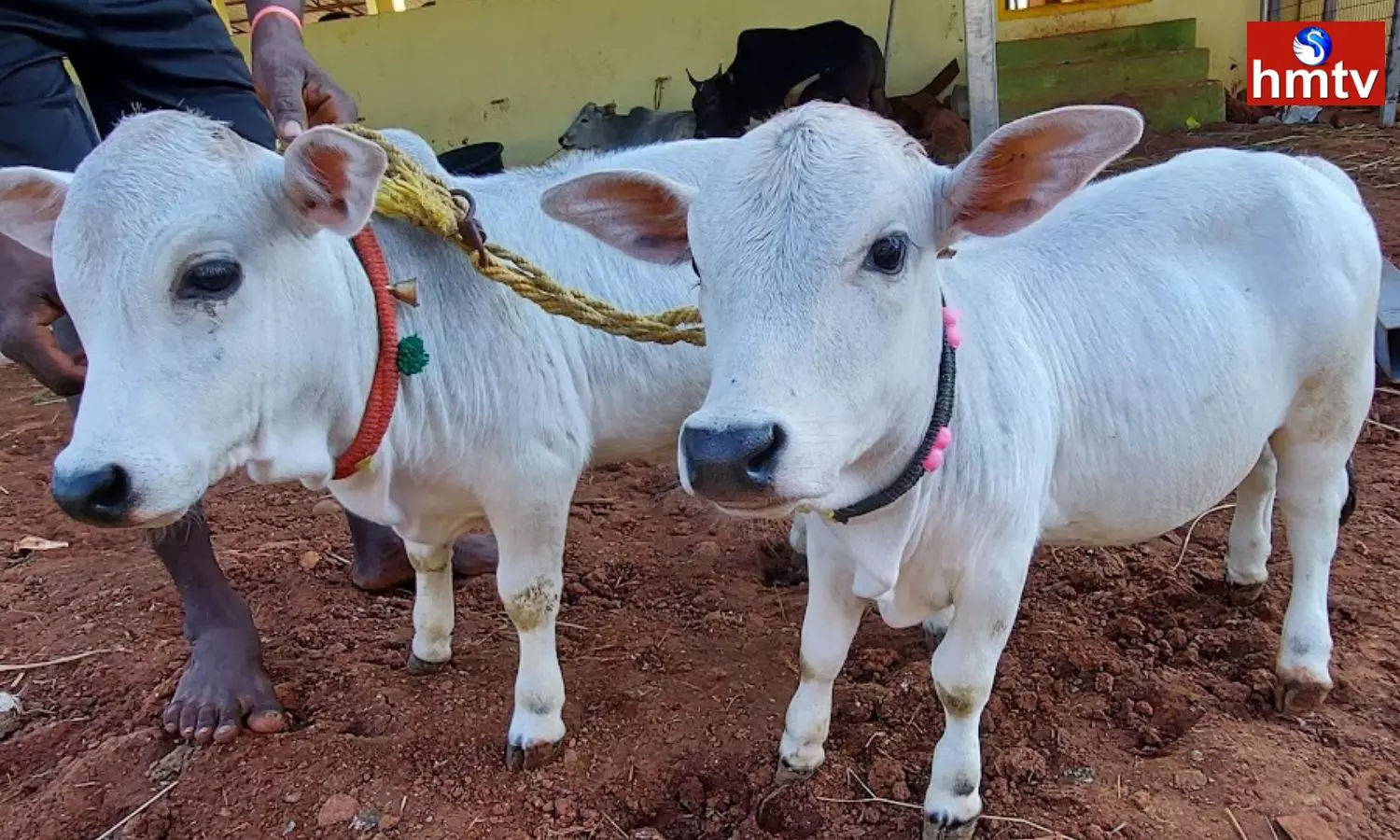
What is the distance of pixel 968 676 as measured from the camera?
2242mm

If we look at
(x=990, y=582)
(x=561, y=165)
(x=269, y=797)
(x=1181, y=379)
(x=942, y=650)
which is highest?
(x=561, y=165)

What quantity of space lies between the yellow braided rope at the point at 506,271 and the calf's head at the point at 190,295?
271 mm

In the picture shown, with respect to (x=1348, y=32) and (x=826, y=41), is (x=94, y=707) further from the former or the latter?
(x=1348, y=32)

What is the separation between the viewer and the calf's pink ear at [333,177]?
1.88 m

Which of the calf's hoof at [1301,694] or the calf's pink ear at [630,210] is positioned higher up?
the calf's pink ear at [630,210]

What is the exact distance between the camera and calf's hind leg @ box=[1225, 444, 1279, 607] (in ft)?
9.89

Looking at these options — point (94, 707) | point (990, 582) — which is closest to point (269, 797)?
point (94, 707)

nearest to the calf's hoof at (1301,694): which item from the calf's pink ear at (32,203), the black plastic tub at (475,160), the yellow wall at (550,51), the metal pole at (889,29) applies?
the calf's pink ear at (32,203)

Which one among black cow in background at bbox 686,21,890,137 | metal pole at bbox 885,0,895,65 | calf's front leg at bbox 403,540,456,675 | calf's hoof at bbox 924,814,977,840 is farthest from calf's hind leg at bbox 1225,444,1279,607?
metal pole at bbox 885,0,895,65

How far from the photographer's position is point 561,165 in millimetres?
2951

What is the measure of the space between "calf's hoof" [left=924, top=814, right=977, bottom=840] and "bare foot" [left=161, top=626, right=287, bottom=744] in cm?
166

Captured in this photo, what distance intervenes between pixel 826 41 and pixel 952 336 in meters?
8.33

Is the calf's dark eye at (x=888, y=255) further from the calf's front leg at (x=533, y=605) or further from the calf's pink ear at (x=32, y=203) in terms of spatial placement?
the calf's pink ear at (x=32, y=203)

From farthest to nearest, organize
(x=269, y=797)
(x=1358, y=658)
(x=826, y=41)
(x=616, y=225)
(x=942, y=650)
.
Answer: (x=826, y=41) < (x=1358, y=658) < (x=269, y=797) < (x=942, y=650) < (x=616, y=225)
